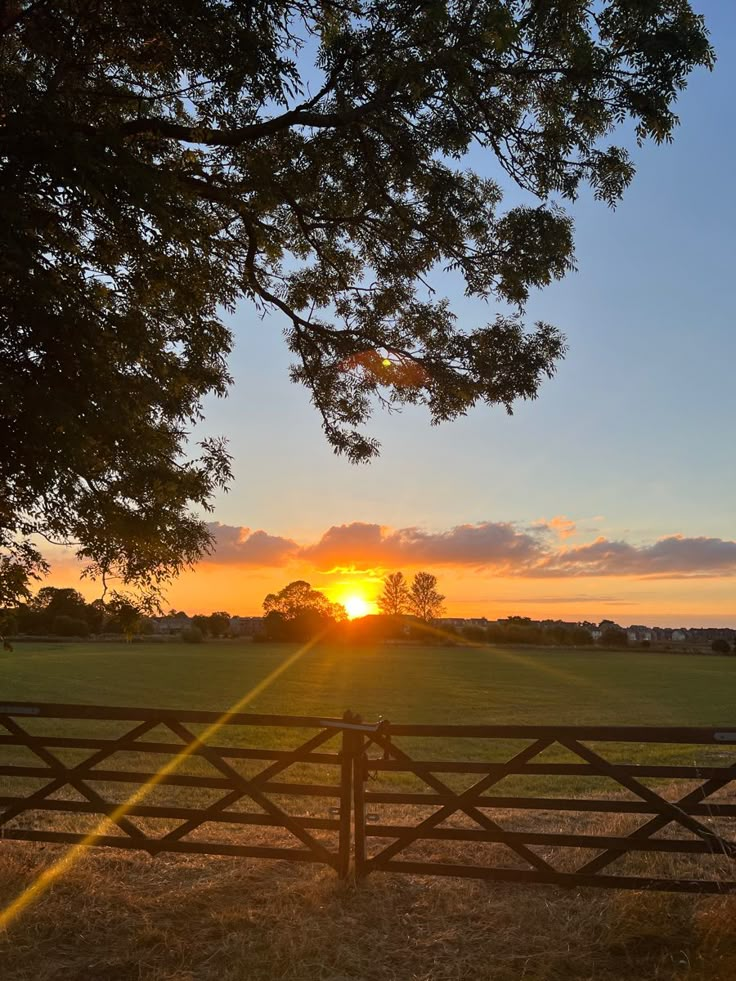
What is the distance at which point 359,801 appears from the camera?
348 inches

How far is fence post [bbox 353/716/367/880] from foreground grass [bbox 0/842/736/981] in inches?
8.4

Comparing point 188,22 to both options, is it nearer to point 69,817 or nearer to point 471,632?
point 69,817

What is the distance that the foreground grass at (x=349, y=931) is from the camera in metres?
6.80

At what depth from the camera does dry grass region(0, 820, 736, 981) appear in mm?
6801

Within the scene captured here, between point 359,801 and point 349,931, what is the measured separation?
150cm

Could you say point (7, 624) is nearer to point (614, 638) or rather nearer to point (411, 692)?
point (411, 692)

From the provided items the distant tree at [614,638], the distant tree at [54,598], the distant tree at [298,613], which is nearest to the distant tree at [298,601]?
the distant tree at [298,613]

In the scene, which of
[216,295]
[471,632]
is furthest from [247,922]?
[471,632]

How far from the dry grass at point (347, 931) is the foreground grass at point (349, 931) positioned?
16 millimetres

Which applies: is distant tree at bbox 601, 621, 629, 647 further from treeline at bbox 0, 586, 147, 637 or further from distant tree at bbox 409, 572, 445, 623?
treeline at bbox 0, 586, 147, 637

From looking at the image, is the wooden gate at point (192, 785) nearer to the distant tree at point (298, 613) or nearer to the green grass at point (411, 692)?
the green grass at point (411, 692)

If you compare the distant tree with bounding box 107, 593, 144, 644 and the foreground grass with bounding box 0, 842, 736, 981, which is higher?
the distant tree with bounding box 107, 593, 144, 644

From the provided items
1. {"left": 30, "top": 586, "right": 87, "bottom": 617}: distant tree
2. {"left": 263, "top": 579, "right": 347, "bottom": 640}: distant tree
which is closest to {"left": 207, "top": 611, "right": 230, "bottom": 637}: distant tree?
{"left": 263, "top": 579, "right": 347, "bottom": 640}: distant tree

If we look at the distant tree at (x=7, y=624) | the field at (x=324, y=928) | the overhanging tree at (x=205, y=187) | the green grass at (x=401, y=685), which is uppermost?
the overhanging tree at (x=205, y=187)
